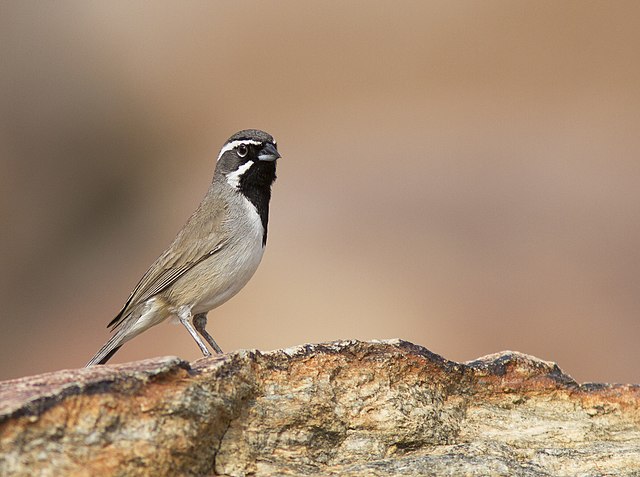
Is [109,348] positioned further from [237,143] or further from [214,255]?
[237,143]

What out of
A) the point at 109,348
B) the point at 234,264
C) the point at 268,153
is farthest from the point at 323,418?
the point at 268,153

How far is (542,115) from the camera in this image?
23.8 meters

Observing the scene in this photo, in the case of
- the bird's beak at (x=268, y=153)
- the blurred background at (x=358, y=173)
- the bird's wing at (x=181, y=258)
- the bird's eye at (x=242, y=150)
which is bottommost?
the bird's wing at (x=181, y=258)

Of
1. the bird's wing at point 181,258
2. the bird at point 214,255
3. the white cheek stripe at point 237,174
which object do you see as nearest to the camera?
the bird at point 214,255

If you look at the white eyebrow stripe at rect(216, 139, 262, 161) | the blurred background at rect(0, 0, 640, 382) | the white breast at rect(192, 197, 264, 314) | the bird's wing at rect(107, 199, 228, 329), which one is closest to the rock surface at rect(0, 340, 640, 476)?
the white breast at rect(192, 197, 264, 314)

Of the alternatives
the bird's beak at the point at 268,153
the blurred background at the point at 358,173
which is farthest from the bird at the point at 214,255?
the blurred background at the point at 358,173

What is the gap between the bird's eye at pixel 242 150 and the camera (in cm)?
871

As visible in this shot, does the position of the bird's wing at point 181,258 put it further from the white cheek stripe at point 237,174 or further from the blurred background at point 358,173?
the blurred background at point 358,173

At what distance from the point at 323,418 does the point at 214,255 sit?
9.71 ft

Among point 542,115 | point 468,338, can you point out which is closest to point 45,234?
point 468,338

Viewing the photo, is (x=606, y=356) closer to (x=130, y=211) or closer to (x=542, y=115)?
(x=542, y=115)

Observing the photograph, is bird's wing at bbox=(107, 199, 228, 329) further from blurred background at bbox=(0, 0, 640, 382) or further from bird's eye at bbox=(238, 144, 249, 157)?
blurred background at bbox=(0, 0, 640, 382)

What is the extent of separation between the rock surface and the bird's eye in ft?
9.75

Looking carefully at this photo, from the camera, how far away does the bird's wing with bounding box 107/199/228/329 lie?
27.9 feet
